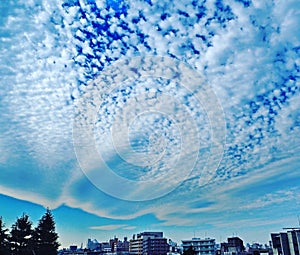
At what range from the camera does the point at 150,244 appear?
6469 cm

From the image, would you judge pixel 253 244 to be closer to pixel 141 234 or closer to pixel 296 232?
pixel 141 234

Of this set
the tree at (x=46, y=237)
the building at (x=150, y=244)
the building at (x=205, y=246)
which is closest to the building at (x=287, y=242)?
the tree at (x=46, y=237)

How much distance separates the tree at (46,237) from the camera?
19.7 m

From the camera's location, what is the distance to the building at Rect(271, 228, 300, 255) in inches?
1060

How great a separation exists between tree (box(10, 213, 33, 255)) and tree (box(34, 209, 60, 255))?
0.81 m

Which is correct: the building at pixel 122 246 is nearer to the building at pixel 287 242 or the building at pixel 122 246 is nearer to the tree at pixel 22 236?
the building at pixel 287 242

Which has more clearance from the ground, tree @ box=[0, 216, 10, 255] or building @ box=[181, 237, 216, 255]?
building @ box=[181, 237, 216, 255]

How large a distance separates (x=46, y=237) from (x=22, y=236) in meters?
2.49

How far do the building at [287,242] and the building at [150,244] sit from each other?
37.5 meters

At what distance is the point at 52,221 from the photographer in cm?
2175

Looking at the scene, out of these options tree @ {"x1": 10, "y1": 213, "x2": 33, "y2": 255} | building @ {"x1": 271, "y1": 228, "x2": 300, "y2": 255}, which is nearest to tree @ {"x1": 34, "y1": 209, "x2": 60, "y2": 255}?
tree @ {"x1": 10, "y1": 213, "x2": 33, "y2": 255}

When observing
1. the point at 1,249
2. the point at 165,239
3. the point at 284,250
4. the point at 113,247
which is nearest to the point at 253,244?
the point at 165,239

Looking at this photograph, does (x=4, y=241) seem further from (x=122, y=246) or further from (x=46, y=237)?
(x=122, y=246)

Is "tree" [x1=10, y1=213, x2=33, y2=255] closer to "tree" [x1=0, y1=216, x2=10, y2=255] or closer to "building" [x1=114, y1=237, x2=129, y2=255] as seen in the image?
"tree" [x1=0, y1=216, x2=10, y2=255]
